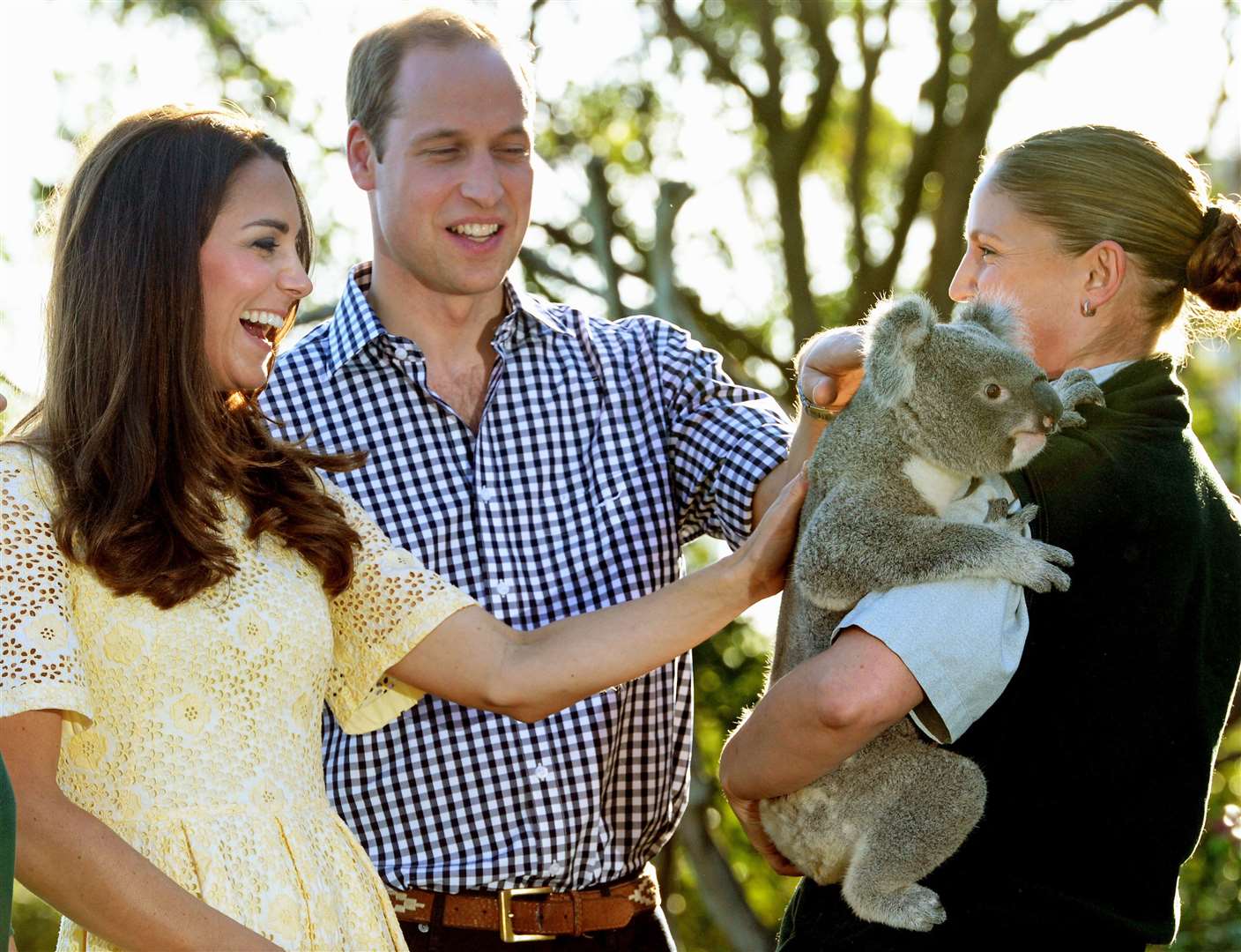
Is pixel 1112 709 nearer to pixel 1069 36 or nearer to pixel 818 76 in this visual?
pixel 1069 36

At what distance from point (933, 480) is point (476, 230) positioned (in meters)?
1.46

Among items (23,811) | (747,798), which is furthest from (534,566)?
(23,811)

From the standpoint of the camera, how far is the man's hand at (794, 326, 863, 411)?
120 inches

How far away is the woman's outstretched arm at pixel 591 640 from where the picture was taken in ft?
9.71

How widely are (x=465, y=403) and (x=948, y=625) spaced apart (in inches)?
65.3

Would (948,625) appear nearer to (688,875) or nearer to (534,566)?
(534,566)

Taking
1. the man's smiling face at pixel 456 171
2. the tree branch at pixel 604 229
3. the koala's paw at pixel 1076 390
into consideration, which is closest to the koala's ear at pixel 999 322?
the koala's paw at pixel 1076 390

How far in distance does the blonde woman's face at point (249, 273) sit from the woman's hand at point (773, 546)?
102cm

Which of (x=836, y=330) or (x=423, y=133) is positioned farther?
(x=423, y=133)

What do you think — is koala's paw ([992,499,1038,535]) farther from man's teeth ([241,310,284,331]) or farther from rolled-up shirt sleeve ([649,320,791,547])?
man's teeth ([241,310,284,331])

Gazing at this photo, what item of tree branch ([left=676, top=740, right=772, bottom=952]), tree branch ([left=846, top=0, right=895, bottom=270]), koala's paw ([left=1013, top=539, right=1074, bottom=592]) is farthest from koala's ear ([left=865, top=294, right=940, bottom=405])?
tree branch ([left=846, top=0, right=895, bottom=270])

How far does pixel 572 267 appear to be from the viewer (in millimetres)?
9383

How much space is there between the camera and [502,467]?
3637 millimetres

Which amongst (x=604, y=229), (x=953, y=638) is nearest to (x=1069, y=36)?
(x=604, y=229)
